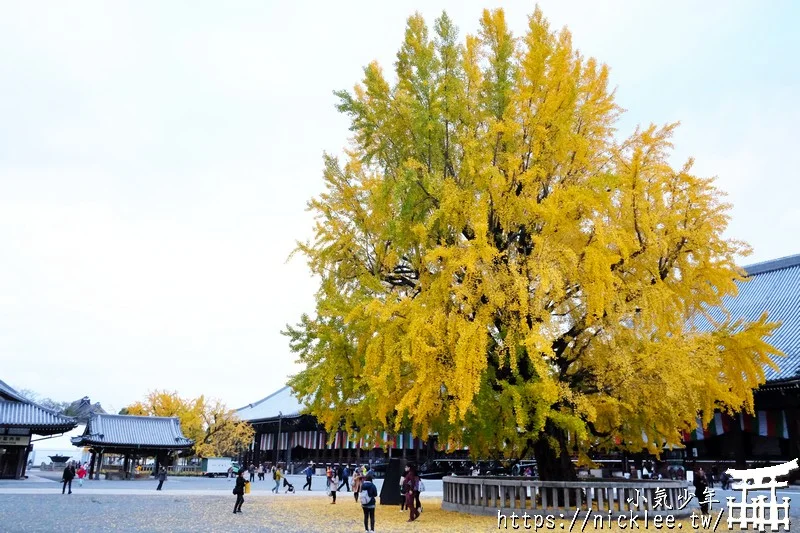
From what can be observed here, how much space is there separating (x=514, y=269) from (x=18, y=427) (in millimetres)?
31996

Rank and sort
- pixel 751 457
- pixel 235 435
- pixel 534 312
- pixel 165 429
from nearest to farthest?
pixel 534 312 → pixel 751 457 → pixel 165 429 → pixel 235 435

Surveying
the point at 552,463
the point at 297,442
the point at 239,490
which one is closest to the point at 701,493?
the point at 552,463

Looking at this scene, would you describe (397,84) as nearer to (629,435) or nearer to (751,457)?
(629,435)

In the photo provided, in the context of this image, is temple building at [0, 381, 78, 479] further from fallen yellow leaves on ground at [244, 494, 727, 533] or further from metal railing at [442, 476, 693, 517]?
metal railing at [442, 476, 693, 517]

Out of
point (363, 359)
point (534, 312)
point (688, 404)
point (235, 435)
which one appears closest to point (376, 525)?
point (363, 359)

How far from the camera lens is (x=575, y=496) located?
577 inches

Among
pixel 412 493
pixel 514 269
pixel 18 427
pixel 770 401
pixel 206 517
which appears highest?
pixel 514 269

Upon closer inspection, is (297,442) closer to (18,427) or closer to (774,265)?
(18,427)

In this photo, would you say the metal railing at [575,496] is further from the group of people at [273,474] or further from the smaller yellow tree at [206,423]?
the smaller yellow tree at [206,423]

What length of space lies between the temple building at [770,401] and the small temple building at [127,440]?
33119mm

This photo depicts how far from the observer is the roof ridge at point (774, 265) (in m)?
35.0

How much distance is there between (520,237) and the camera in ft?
51.2

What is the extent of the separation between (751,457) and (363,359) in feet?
77.5

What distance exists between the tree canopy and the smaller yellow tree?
143ft
